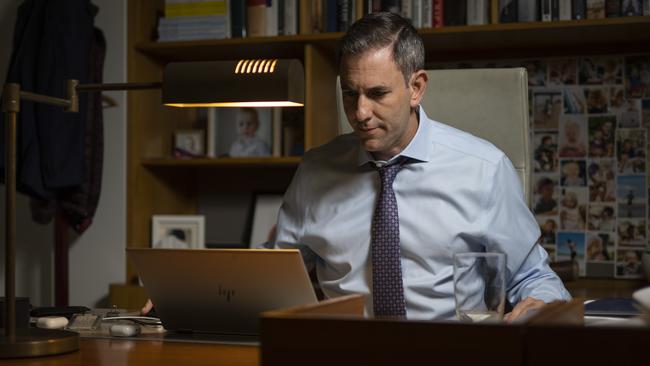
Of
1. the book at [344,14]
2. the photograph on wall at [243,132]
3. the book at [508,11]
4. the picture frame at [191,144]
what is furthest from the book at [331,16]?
the picture frame at [191,144]

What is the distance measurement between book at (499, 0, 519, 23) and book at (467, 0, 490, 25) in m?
0.04

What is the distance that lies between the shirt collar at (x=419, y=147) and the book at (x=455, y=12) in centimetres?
97

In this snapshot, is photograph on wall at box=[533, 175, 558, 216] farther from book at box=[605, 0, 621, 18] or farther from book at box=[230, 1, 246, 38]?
book at box=[230, 1, 246, 38]

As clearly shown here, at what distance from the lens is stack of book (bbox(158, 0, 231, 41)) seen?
280 centimetres

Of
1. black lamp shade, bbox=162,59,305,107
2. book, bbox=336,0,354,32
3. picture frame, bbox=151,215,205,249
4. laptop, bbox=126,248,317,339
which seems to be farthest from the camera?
picture frame, bbox=151,215,205,249

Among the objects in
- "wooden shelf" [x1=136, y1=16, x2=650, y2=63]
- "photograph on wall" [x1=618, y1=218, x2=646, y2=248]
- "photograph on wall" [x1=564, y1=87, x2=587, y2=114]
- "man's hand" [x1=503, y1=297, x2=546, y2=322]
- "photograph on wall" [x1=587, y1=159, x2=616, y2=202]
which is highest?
"wooden shelf" [x1=136, y1=16, x2=650, y2=63]

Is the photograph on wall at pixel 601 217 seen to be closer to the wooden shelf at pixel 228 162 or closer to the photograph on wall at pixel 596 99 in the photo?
the photograph on wall at pixel 596 99

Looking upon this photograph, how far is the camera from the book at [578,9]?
251cm

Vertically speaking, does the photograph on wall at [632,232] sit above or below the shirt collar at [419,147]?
below

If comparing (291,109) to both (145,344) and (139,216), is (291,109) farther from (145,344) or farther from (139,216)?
(145,344)

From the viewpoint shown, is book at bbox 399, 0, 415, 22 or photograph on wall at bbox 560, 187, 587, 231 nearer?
book at bbox 399, 0, 415, 22

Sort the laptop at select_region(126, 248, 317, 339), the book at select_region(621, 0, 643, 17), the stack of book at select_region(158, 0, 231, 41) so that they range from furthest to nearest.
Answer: the stack of book at select_region(158, 0, 231, 41)
the book at select_region(621, 0, 643, 17)
the laptop at select_region(126, 248, 317, 339)

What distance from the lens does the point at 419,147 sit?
5.72 feet

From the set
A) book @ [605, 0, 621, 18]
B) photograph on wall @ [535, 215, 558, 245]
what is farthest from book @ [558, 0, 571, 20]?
photograph on wall @ [535, 215, 558, 245]
